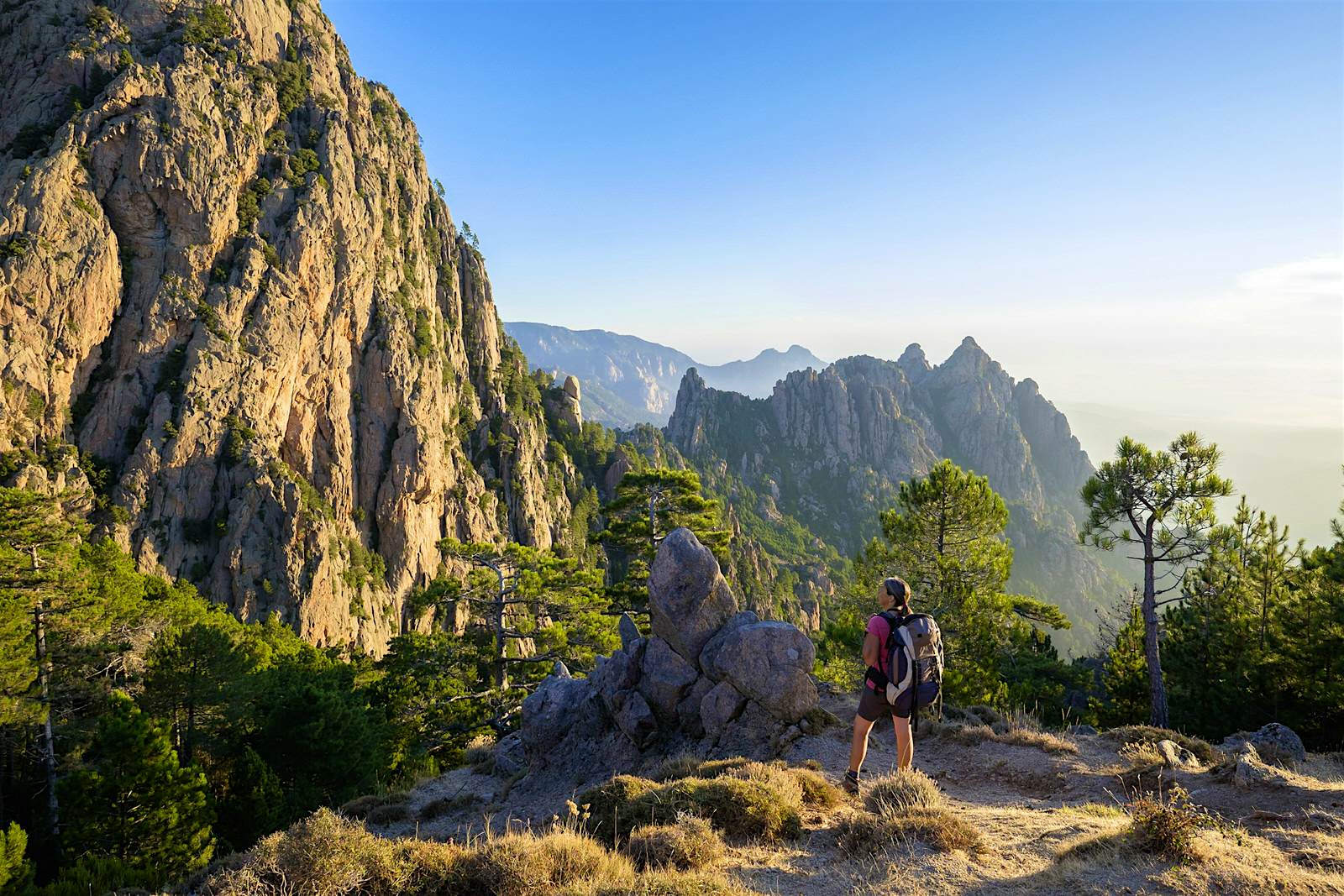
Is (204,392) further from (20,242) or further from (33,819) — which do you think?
(33,819)

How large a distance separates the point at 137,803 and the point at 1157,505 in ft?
95.5

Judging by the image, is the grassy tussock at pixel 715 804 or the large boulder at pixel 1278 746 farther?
the large boulder at pixel 1278 746

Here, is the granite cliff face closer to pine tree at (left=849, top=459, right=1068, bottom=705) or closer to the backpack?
pine tree at (left=849, top=459, right=1068, bottom=705)

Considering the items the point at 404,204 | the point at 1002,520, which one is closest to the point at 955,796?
the point at 1002,520

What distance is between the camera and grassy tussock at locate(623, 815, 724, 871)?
627 cm

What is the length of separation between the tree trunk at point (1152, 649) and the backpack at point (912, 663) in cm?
1433

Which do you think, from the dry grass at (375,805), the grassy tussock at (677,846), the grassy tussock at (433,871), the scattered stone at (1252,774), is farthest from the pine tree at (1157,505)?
A: the dry grass at (375,805)

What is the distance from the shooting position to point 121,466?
58188mm

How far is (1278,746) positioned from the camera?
35.2 feet

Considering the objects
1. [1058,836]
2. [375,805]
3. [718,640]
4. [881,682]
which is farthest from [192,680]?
[1058,836]

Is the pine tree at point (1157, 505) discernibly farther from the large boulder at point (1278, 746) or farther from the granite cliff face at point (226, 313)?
the granite cliff face at point (226, 313)

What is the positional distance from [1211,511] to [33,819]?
130 feet

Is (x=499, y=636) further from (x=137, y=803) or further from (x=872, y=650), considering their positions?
(x=872, y=650)

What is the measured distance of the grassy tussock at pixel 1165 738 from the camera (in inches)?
404
